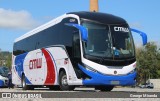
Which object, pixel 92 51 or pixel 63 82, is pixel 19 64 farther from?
pixel 92 51

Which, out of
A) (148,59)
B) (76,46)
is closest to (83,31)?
(76,46)

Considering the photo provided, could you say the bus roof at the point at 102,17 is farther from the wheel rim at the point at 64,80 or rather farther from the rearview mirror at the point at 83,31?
the wheel rim at the point at 64,80

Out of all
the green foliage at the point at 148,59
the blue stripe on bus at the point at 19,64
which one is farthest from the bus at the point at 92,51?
the green foliage at the point at 148,59

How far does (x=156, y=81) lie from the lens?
2751 inches

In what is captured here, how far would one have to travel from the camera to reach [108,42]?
17.3 metres

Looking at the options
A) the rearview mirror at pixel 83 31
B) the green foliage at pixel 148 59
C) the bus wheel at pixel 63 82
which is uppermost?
the green foliage at pixel 148 59

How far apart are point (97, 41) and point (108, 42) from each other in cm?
50

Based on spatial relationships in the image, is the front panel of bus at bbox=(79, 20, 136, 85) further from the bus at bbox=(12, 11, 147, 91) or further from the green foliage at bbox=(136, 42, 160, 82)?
the green foliage at bbox=(136, 42, 160, 82)

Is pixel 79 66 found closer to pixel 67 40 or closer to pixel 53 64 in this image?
pixel 67 40

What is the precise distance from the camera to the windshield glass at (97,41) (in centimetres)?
1705

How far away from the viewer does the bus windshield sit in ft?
56.0

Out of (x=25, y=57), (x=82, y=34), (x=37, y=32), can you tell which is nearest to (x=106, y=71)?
(x=82, y=34)

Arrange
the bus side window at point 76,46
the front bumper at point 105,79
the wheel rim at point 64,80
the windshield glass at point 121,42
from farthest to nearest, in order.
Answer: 1. the wheel rim at point 64,80
2. the windshield glass at point 121,42
3. the bus side window at point 76,46
4. the front bumper at point 105,79

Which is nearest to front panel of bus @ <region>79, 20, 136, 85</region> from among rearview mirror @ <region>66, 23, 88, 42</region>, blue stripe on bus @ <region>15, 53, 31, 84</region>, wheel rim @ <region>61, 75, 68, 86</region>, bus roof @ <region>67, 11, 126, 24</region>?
bus roof @ <region>67, 11, 126, 24</region>
